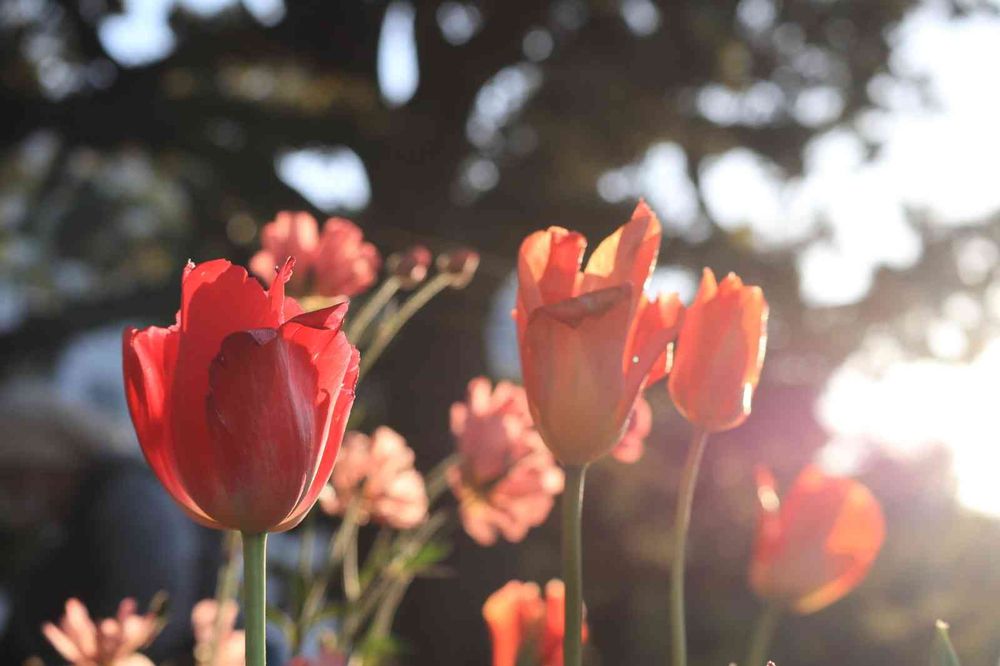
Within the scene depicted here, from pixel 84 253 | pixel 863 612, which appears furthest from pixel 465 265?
pixel 84 253

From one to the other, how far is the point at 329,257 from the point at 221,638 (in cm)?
13

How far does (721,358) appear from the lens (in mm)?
228

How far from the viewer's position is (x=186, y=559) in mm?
1843

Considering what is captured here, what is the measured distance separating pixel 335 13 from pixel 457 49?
364 mm

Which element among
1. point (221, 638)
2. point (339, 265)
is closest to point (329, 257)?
point (339, 265)

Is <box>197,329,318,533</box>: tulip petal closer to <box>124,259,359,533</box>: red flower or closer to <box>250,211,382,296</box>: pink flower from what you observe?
<box>124,259,359,533</box>: red flower

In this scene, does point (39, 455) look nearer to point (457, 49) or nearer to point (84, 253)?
point (84, 253)

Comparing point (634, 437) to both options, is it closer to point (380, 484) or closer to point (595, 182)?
point (380, 484)

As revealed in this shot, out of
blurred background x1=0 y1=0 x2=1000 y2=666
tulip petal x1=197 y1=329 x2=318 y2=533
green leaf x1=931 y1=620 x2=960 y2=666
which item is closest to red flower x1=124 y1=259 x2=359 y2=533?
tulip petal x1=197 y1=329 x2=318 y2=533

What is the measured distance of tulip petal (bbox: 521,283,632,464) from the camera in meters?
0.19

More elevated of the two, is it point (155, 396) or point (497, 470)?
point (155, 396)

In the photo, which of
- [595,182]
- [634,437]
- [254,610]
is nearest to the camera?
[254,610]

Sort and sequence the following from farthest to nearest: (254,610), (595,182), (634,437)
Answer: (595,182) → (634,437) → (254,610)

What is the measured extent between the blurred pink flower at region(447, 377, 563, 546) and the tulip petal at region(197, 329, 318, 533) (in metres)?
0.17
